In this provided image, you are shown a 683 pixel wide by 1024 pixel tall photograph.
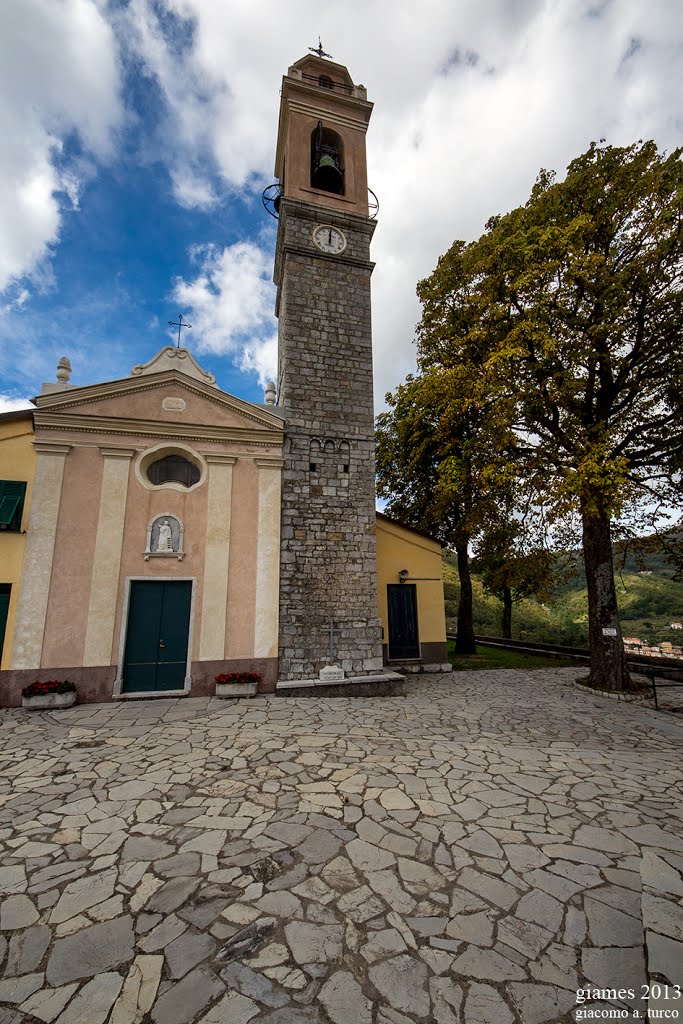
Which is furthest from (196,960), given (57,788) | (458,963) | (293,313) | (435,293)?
(435,293)

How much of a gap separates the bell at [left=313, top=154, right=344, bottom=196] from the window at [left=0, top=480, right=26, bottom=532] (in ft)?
40.5

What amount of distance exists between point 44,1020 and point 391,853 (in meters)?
2.54

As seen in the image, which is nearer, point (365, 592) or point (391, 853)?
point (391, 853)

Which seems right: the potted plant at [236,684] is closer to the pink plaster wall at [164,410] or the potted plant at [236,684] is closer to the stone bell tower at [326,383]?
the stone bell tower at [326,383]

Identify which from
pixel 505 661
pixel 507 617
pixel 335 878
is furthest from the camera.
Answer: pixel 507 617

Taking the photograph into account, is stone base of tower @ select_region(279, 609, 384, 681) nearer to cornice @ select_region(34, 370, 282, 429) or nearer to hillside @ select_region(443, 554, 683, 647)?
cornice @ select_region(34, 370, 282, 429)

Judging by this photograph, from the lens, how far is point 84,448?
9594 millimetres

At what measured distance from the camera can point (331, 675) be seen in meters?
9.80

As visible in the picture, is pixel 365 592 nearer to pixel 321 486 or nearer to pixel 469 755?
pixel 321 486

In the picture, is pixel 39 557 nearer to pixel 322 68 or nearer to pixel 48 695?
pixel 48 695

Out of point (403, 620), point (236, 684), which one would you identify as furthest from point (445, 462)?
point (236, 684)

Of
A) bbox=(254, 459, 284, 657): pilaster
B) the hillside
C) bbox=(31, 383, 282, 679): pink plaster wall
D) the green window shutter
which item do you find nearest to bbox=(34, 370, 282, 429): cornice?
bbox=(31, 383, 282, 679): pink plaster wall

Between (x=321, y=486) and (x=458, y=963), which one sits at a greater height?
(x=321, y=486)

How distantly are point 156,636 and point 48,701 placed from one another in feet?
7.17
